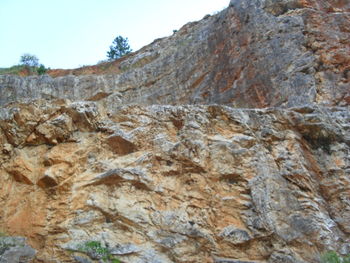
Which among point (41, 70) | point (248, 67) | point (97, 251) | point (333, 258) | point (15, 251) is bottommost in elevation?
point (333, 258)

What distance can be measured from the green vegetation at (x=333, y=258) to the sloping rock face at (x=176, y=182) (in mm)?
164

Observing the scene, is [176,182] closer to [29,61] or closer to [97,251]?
[97,251]

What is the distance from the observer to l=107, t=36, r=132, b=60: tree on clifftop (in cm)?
3357

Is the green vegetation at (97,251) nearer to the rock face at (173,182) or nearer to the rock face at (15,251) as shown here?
the rock face at (173,182)

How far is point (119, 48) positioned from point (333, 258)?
1142 inches

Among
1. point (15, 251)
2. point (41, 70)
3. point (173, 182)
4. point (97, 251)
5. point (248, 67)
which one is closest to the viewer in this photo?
point (15, 251)

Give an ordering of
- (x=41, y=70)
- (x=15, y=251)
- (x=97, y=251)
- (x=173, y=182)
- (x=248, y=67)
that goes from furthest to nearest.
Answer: (x=41, y=70) < (x=248, y=67) < (x=173, y=182) < (x=97, y=251) < (x=15, y=251)

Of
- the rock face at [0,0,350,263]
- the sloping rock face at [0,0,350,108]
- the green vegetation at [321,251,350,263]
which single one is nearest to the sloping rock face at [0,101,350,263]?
the rock face at [0,0,350,263]

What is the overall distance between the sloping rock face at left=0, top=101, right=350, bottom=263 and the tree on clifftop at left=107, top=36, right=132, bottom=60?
81.2 feet

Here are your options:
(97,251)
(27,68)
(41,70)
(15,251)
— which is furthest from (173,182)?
(27,68)

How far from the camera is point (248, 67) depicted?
16.0 m

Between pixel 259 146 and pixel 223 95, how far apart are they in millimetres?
7157

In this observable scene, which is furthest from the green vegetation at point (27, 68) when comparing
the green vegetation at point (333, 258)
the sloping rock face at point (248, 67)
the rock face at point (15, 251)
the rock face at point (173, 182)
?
the green vegetation at point (333, 258)

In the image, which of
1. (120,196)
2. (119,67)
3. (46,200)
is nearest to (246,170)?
(120,196)
